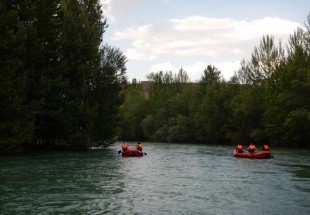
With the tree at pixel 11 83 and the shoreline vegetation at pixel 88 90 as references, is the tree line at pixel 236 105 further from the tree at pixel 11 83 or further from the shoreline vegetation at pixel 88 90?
the tree at pixel 11 83

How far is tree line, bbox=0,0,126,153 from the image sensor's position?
35938 millimetres

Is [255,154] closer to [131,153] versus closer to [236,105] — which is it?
[131,153]

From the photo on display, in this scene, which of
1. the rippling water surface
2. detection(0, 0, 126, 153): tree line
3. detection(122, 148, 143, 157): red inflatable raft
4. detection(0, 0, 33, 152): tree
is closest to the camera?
the rippling water surface

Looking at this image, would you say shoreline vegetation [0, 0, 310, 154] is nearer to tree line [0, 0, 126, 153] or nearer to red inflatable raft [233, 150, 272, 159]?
tree line [0, 0, 126, 153]

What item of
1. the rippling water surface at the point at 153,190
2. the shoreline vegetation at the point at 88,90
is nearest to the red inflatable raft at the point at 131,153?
the shoreline vegetation at the point at 88,90

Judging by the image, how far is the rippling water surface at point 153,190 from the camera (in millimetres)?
15195

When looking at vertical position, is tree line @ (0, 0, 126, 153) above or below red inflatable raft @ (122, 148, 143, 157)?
above

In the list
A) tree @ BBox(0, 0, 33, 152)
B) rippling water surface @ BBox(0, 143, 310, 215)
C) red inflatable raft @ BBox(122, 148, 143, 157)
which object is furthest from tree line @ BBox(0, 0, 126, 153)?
rippling water surface @ BBox(0, 143, 310, 215)

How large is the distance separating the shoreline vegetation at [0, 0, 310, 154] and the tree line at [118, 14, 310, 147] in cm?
18

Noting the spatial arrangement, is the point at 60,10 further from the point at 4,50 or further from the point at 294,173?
the point at 294,173

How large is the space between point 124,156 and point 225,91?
141ft

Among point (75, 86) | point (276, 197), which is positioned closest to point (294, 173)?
point (276, 197)

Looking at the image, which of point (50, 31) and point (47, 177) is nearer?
point (47, 177)

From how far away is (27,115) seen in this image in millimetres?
37938
